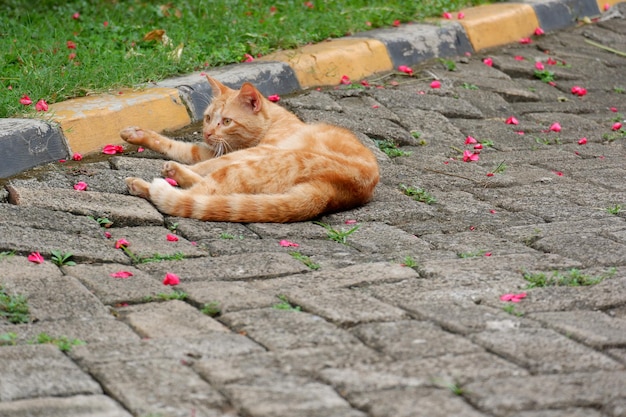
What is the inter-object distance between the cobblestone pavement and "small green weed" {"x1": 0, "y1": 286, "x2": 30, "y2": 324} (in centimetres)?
2

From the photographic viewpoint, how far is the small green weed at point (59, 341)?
2.65m

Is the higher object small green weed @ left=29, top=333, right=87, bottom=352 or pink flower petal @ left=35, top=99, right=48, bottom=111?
pink flower petal @ left=35, top=99, right=48, bottom=111

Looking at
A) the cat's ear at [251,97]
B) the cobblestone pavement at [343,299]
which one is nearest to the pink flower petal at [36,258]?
the cobblestone pavement at [343,299]

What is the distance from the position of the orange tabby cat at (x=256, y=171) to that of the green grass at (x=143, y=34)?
1.93 ft

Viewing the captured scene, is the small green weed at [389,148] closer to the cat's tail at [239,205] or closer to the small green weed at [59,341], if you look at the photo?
the cat's tail at [239,205]

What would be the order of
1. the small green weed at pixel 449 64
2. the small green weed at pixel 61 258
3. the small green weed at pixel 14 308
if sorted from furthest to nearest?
1. the small green weed at pixel 449 64
2. the small green weed at pixel 61 258
3. the small green weed at pixel 14 308

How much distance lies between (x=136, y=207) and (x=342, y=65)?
252 cm

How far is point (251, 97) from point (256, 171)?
31.1 inches

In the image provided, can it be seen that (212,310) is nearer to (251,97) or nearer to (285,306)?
(285,306)

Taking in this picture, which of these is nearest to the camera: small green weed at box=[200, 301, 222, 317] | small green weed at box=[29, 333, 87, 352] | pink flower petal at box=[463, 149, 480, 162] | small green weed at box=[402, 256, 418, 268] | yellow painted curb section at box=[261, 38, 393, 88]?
small green weed at box=[29, 333, 87, 352]

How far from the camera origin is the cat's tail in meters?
3.98

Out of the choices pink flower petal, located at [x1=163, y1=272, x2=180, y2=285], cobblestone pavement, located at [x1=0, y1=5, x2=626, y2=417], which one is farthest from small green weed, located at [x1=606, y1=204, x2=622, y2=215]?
pink flower petal, located at [x1=163, y1=272, x2=180, y2=285]

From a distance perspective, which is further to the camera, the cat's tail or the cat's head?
the cat's head

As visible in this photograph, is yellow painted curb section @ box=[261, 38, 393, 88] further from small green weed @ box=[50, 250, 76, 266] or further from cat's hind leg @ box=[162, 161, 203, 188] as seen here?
small green weed @ box=[50, 250, 76, 266]
